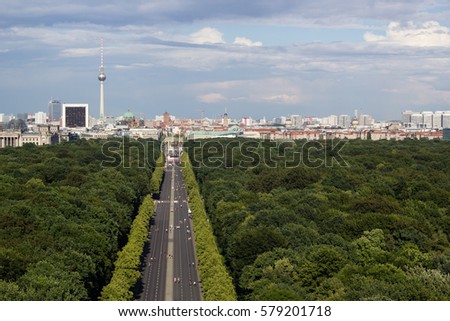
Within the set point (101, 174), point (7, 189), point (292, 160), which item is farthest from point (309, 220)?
point (292, 160)

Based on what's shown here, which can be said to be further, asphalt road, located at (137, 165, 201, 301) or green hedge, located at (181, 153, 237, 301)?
asphalt road, located at (137, 165, 201, 301)

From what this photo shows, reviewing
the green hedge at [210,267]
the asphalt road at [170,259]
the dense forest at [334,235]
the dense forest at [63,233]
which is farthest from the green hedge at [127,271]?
the dense forest at [334,235]

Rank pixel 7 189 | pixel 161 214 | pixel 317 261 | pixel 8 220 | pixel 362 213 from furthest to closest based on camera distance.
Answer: pixel 161 214
pixel 7 189
pixel 362 213
pixel 8 220
pixel 317 261

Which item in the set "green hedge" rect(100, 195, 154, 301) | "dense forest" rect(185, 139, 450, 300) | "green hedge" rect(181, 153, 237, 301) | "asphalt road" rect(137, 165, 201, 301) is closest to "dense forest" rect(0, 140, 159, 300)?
"green hedge" rect(100, 195, 154, 301)

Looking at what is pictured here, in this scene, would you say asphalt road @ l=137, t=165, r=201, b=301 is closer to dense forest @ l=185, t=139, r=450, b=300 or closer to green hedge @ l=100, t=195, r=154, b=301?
green hedge @ l=100, t=195, r=154, b=301

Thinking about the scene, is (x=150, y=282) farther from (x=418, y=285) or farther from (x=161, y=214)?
(x=161, y=214)

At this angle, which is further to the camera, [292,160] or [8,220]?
[292,160]

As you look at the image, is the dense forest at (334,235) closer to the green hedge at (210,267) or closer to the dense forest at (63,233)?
the green hedge at (210,267)
